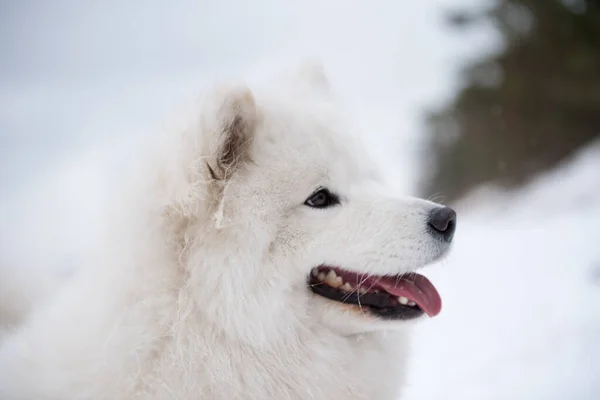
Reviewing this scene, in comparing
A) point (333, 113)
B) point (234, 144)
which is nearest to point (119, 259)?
point (234, 144)

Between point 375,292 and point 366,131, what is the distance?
1.18 meters

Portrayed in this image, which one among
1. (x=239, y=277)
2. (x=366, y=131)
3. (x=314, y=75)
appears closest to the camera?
(x=239, y=277)

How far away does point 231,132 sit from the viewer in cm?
202

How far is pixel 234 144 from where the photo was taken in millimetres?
2057

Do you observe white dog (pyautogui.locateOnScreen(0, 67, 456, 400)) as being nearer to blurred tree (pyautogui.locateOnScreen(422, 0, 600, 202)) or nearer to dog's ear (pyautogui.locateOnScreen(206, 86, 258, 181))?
dog's ear (pyautogui.locateOnScreen(206, 86, 258, 181))

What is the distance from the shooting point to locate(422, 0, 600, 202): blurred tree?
399 inches

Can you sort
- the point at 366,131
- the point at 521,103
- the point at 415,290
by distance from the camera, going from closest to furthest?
the point at 415,290 → the point at 366,131 → the point at 521,103

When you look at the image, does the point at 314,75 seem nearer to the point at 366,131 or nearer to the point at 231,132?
the point at 366,131

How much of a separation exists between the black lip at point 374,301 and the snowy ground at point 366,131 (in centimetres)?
42

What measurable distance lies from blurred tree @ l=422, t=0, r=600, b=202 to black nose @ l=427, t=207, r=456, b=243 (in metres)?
9.31

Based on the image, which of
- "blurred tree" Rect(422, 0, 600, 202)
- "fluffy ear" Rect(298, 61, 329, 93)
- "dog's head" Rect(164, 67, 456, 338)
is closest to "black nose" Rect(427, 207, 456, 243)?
"dog's head" Rect(164, 67, 456, 338)

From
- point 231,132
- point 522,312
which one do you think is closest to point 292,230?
point 231,132

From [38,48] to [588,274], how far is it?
23453 mm

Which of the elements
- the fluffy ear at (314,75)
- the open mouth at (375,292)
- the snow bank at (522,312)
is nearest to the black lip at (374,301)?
the open mouth at (375,292)
